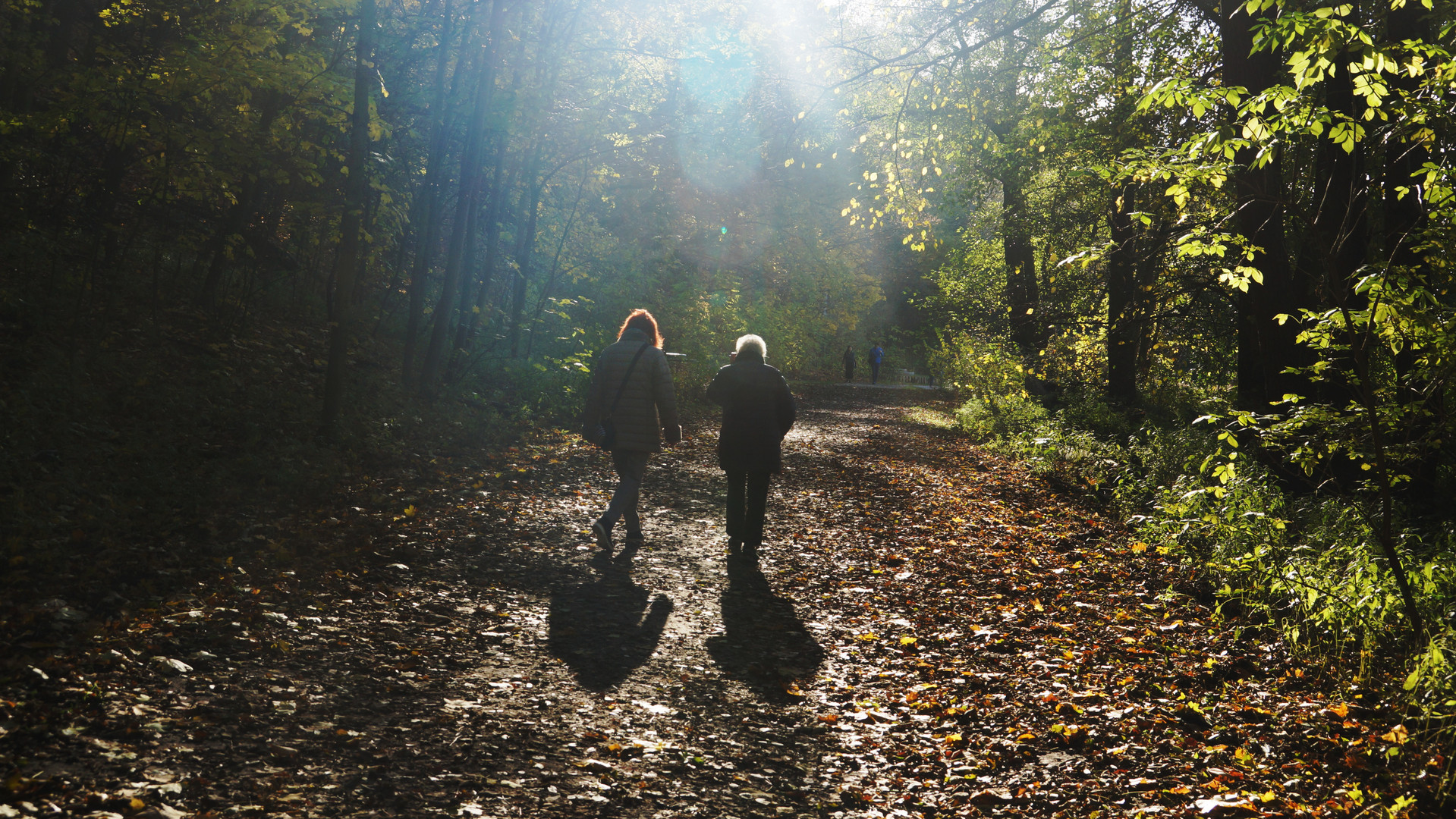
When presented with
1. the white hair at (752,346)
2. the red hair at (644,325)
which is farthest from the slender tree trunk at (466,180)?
the white hair at (752,346)

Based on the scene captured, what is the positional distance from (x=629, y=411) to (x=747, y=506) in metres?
1.52

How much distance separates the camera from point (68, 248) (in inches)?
500

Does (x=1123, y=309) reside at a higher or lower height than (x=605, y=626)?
higher

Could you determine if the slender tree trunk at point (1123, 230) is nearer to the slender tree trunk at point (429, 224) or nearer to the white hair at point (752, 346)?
the white hair at point (752, 346)

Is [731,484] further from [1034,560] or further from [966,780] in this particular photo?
[966,780]

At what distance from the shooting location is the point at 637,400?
7.80 metres

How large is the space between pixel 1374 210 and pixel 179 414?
46.1 ft

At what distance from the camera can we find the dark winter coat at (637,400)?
7762 millimetres

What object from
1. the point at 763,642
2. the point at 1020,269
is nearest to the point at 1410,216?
the point at 763,642

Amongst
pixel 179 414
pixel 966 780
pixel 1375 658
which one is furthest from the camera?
pixel 179 414

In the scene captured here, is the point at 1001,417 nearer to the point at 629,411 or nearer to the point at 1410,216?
the point at 1410,216

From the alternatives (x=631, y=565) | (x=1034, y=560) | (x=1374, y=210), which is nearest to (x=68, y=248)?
(x=631, y=565)

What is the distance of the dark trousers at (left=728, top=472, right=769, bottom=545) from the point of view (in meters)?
7.95

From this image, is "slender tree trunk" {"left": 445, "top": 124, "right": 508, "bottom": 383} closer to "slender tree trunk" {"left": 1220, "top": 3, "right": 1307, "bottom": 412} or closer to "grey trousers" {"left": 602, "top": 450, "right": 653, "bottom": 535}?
"grey trousers" {"left": 602, "top": 450, "right": 653, "bottom": 535}
